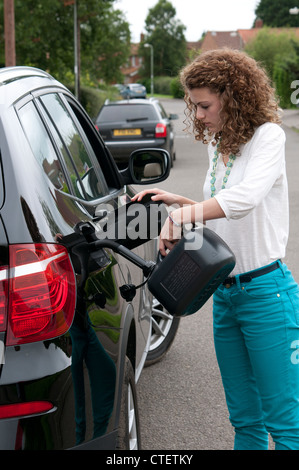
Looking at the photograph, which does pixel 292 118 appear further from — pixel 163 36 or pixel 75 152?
pixel 163 36

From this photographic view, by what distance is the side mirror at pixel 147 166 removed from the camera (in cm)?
354

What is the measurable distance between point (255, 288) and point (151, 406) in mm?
1679

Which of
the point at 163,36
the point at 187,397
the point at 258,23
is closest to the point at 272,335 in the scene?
the point at 187,397

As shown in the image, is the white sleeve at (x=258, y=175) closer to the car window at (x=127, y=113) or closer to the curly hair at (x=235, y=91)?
the curly hair at (x=235, y=91)

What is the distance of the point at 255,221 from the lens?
2.56 m

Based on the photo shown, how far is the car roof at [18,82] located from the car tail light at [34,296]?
0.54 metres

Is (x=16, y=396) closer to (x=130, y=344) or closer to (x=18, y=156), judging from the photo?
(x=18, y=156)

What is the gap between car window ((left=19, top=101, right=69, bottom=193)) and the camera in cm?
217

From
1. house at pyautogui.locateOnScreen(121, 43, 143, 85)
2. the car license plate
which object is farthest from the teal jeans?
house at pyautogui.locateOnScreen(121, 43, 143, 85)

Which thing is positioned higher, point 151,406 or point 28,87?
point 28,87

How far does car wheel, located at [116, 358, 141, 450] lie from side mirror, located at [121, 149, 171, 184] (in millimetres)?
1218

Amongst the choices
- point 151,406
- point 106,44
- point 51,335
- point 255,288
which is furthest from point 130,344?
point 106,44
